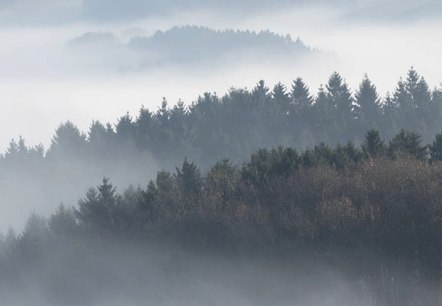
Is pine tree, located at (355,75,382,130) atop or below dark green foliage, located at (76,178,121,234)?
atop

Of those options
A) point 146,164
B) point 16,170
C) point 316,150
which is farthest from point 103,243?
point 16,170

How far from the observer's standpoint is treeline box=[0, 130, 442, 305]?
5334cm

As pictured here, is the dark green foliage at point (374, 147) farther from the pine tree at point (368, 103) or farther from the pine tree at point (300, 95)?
the pine tree at point (300, 95)

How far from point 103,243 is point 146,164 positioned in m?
49.8

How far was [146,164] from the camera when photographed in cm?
12331

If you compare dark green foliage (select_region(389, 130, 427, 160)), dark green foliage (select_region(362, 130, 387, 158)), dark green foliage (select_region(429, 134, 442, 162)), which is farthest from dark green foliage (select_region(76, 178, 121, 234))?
dark green foliage (select_region(429, 134, 442, 162))

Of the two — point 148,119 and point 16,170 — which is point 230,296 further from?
point 16,170

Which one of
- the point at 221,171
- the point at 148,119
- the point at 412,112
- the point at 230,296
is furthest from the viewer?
the point at 148,119

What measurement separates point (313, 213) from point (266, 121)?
68951 millimetres

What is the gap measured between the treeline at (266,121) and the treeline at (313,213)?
41.5 m

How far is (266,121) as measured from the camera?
127812mm

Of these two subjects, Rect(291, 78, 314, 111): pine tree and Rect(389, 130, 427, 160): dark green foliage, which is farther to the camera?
Rect(291, 78, 314, 111): pine tree

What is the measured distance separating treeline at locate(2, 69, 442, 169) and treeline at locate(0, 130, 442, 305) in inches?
1636

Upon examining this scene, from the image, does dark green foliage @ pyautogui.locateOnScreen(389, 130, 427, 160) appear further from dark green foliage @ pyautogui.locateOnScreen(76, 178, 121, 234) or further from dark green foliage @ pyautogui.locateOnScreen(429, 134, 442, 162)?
dark green foliage @ pyautogui.locateOnScreen(76, 178, 121, 234)
